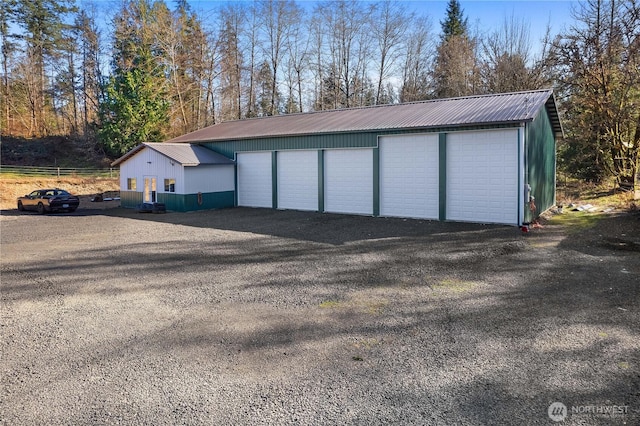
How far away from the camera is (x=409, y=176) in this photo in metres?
16.4

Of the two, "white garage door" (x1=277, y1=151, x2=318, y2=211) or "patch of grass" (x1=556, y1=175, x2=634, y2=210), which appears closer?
"patch of grass" (x1=556, y1=175, x2=634, y2=210)

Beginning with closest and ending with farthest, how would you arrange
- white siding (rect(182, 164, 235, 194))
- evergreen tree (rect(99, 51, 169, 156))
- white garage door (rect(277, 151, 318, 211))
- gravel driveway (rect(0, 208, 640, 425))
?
gravel driveway (rect(0, 208, 640, 425))
white garage door (rect(277, 151, 318, 211))
white siding (rect(182, 164, 235, 194))
evergreen tree (rect(99, 51, 169, 156))

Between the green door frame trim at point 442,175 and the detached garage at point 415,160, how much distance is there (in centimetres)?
3

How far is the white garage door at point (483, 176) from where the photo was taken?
14320mm

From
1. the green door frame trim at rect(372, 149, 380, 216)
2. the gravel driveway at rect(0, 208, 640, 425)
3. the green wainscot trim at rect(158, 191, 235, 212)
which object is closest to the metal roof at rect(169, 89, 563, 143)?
the green door frame trim at rect(372, 149, 380, 216)

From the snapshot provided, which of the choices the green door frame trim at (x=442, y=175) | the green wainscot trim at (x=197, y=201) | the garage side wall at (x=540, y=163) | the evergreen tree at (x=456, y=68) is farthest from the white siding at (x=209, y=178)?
the evergreen tree at (x=456, y=68)

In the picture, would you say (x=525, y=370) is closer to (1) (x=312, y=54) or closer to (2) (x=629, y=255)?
(2) (x=629, y=255)

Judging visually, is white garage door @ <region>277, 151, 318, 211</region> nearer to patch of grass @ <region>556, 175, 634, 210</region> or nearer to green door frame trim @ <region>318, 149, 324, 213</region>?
green door frame trim @ <region>318, 149, 324, 213</region>

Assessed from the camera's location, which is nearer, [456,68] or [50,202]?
[50,202]

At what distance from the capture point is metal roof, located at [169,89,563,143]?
14945 mm

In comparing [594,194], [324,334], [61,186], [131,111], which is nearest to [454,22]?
[594,194]

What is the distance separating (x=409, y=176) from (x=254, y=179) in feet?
26.3

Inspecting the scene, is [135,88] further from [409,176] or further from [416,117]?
[409,176]

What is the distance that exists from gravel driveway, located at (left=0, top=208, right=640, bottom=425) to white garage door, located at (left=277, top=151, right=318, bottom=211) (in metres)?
7.81
